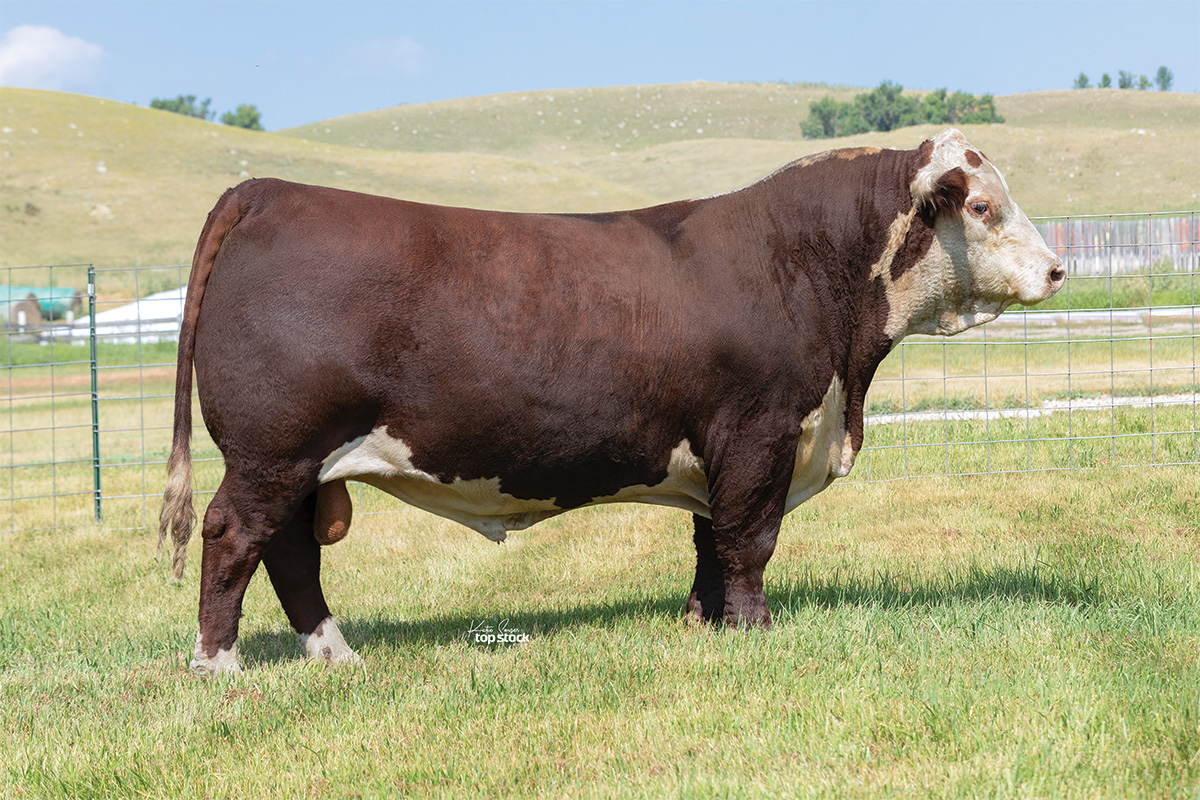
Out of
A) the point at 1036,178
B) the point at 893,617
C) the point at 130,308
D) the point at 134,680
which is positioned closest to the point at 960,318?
the point at 893,617

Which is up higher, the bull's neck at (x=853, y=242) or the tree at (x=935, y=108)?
the tree at (x=935, y=108)

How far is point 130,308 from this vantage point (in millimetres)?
29641

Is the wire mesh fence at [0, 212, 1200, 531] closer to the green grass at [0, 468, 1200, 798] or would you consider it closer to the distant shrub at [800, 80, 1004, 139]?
the green grass at [0, 468, 1200, 798]

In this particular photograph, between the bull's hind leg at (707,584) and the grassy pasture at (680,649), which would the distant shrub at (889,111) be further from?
the bull's hind leg at (707,584)

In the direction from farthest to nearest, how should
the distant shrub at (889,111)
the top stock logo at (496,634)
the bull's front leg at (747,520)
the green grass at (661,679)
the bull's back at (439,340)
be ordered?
the distant shrub at (889,111)
the top stock logo at (496,634)
the bull's front leg at (747,520)
the bull's back at (439,340)
the green grass at (661,679)

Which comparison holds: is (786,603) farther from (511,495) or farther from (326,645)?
(326,645)

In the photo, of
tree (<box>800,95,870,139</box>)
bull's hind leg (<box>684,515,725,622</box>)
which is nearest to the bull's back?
bull's hind leg (<box>684,515,725,622</box>)

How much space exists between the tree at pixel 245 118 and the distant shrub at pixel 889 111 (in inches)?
2245

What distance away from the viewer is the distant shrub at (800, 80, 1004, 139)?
9044cm

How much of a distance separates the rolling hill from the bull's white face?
128ft

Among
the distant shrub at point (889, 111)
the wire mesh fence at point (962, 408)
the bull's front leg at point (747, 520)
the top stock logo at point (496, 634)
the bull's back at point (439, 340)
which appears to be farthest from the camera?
the distant shrub at point (889, 111)

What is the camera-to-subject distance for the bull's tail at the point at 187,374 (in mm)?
4512

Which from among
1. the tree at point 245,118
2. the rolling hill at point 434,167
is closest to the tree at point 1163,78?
the rolling hill at point 434,167

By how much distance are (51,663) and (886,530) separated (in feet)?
16.4
